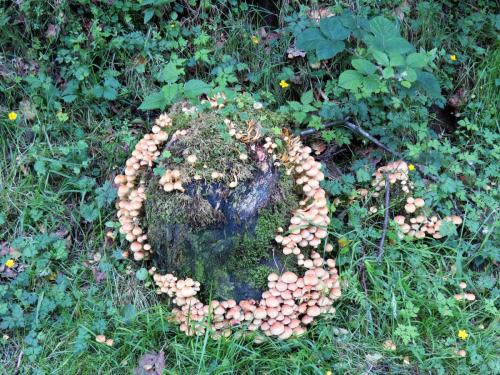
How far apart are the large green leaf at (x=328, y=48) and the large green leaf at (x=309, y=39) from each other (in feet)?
0.14

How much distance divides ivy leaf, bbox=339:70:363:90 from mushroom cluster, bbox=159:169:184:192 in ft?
4.39

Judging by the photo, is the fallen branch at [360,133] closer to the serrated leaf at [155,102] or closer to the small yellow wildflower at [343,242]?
the small yellow wildflower at [343,242]

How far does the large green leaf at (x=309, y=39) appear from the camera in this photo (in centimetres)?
390

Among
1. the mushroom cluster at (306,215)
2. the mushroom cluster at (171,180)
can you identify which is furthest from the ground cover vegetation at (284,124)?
the mushroom cluster at (171,180)

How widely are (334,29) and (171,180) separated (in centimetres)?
182

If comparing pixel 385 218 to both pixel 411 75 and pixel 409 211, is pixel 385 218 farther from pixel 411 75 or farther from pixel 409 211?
pixel 411 75

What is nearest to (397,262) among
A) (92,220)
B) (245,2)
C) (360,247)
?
(360,247)

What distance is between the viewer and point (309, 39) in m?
3.93

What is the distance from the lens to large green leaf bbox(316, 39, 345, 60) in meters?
3.81

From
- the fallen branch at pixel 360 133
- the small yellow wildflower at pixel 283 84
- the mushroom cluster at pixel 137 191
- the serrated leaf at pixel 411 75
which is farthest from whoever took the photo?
the small yellow wildflower at pixel 283 84

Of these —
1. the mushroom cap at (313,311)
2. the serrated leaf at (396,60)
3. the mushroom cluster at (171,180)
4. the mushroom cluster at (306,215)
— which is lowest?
the mushroom cap at (313,311)

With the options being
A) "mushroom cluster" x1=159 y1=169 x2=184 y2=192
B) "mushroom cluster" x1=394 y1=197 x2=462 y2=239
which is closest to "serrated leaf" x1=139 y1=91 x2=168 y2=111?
"mushroom cluster" x1=159 y1=169 x2=184 y2=192

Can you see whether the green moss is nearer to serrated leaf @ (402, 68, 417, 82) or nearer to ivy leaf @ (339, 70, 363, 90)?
ivy leaf @ (339, 70, 363, 90)

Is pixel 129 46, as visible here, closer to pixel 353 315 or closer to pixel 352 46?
pixel 352 46
